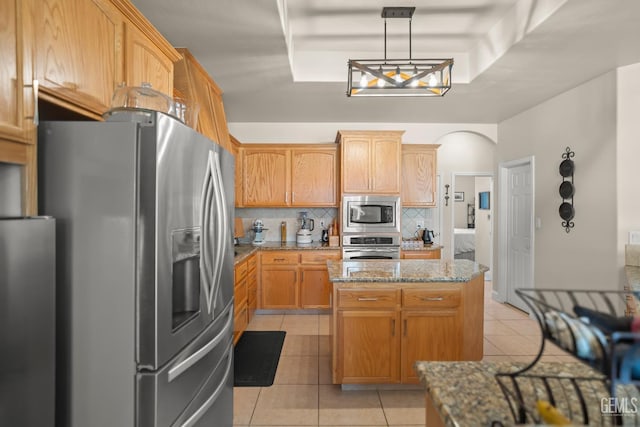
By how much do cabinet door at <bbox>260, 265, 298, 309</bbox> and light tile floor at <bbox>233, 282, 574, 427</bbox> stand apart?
2.73 feet

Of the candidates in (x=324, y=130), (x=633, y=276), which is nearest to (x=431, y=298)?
(x=633, y=276)

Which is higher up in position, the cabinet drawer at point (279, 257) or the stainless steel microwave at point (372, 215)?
the stainless steel microwave at point (372, 215)

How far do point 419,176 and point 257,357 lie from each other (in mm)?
3238

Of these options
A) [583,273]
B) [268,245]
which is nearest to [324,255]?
[268,245]

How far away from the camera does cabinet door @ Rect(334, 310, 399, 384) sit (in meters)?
2.39

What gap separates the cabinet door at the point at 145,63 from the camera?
1620 millimetres

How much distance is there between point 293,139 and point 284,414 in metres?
3.65

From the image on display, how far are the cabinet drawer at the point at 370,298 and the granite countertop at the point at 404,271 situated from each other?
0.11 metres

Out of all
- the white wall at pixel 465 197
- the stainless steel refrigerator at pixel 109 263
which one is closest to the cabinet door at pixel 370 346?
the stainless steel refrigerator at pixel 109 263

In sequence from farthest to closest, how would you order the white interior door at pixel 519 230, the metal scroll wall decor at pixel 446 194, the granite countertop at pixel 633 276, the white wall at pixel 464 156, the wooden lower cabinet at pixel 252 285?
the white wall at pixel 464 156
the metal scroll wall decor at pixel 446 194
the white interior door at pixel 519 230
the wooden lower cabinet at pixel 252 285
the granite countertop at pixel 633 276

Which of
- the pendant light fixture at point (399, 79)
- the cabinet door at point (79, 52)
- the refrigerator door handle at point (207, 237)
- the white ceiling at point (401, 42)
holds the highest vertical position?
the white ceiling at point (401, 42)

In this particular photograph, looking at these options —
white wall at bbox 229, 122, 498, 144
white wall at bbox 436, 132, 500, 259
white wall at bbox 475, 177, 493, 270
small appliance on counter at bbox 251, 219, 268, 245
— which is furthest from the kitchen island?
white wall at bbox 475, 177, 493, 270

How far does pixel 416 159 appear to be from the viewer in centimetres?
477

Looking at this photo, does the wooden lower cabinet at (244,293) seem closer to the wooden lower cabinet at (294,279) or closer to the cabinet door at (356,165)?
the wooden lower cabinet at (294,279)
